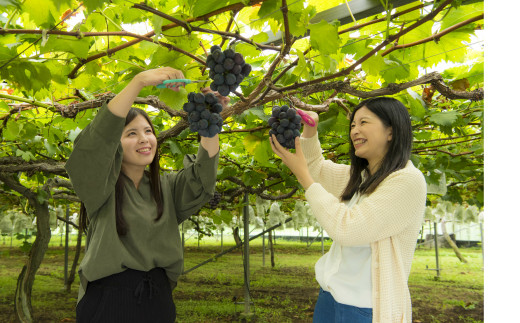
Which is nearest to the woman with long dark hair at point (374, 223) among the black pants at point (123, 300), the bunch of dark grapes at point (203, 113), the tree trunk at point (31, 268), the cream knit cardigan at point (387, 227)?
the cream knit cardigan at point (387, 227)

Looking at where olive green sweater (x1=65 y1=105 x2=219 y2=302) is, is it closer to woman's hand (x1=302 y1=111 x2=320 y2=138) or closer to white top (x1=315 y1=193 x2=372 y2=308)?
woman's hand (x1=302 y1=111 x2=320 y2=138)

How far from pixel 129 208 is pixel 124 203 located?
31 mm

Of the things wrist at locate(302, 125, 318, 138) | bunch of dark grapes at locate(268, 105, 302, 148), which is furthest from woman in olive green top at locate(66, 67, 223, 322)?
wrist at locate(302, 125, 318, 138)

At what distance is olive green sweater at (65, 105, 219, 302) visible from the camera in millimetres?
1428

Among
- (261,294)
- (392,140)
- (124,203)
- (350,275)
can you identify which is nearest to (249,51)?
(392,140)

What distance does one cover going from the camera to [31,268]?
4418 millimetres

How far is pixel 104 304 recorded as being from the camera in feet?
5.01

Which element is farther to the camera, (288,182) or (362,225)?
(288,182)

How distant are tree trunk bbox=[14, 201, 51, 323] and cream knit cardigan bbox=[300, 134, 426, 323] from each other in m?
3.99

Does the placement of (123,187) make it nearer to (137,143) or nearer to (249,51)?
(137,143)

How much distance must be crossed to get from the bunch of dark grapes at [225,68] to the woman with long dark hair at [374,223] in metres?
0.56
